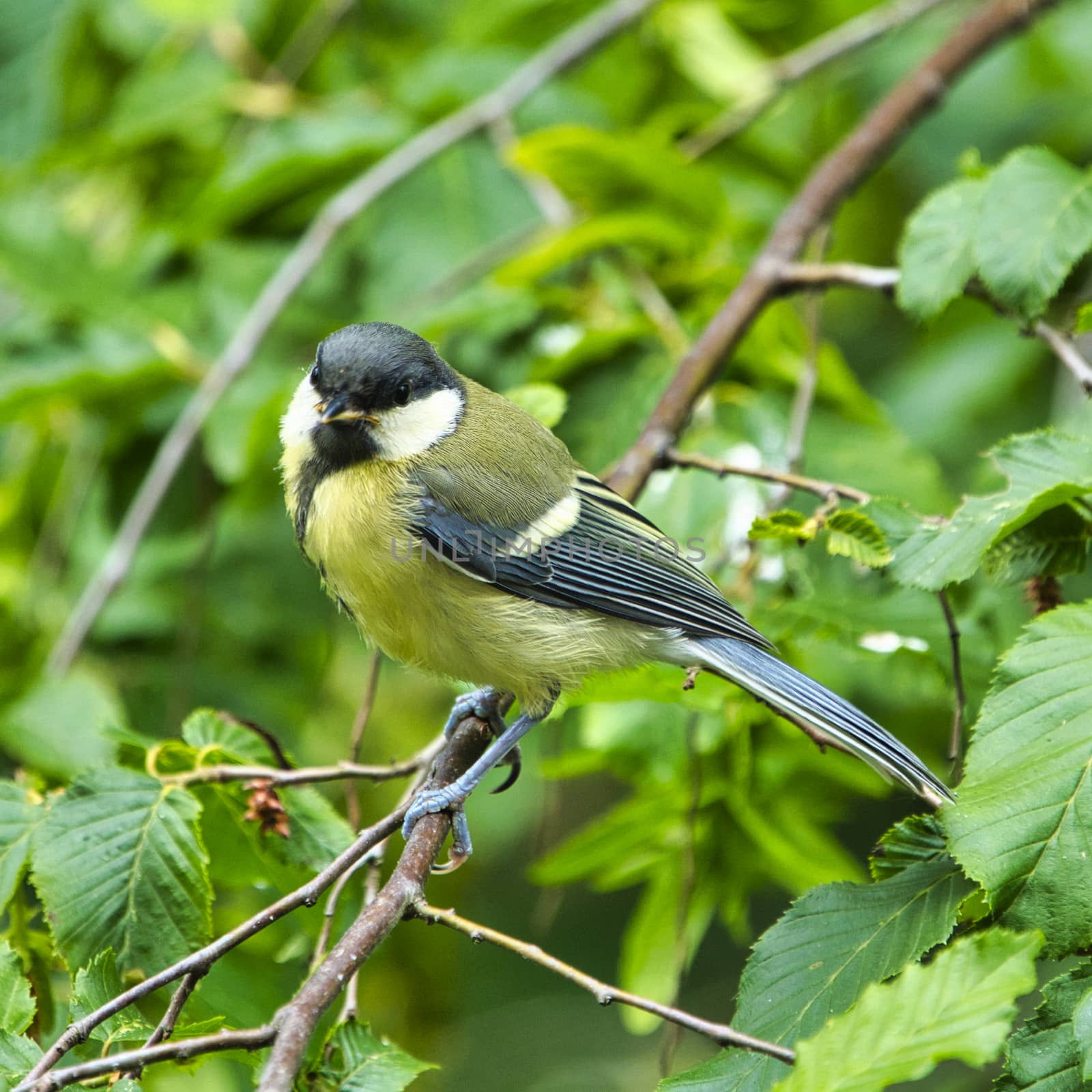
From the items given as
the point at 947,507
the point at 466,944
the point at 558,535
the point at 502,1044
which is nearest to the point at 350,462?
the point at 558,535

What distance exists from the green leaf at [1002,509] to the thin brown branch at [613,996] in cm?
72

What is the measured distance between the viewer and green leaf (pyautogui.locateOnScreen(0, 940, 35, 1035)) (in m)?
1.49

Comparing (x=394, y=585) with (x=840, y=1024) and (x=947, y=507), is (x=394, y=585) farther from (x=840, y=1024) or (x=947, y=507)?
(x=947, y=507)

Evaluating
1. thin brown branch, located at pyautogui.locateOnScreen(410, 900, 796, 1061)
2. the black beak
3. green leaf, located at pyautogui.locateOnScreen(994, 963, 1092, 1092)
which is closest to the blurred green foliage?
green leaf, located at pyautogui.locateOnScreen(994, 963, 1092, 1092)

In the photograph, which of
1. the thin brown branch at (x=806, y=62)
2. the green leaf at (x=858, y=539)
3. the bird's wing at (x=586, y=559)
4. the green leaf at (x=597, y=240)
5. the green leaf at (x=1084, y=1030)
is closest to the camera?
the green leaf at (x=1084, y=1030)

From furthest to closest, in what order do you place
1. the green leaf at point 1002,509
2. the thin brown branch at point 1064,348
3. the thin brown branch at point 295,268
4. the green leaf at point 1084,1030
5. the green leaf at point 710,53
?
the green leaf at point 710,53 < the thin brown branch at point 295,268 < the thin brown branch at point 1064,348 < the green leaf at point 1002,509 < the green leaf at point 1084,1030

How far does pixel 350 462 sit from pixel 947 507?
4.57 ft

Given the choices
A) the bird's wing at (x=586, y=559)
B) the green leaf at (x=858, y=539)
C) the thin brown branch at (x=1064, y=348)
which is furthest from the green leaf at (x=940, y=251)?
the bird's wing at (x=586, y=559)

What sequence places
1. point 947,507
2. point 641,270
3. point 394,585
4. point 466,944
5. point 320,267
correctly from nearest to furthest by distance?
point 394,585
point 947,507
point 641,270
point 320,267
point 466,944

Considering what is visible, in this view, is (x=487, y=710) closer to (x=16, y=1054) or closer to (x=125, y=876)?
(x=125, y=876)

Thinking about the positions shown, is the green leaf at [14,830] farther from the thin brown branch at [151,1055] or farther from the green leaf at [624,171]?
the green leaf at [624,171]

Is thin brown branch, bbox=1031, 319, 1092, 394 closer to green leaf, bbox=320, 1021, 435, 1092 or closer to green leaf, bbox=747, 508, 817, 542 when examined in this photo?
green leaf, bbox=747, 508, 817, 542

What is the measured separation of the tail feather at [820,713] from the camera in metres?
1.85

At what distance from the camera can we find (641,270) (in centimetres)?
304
